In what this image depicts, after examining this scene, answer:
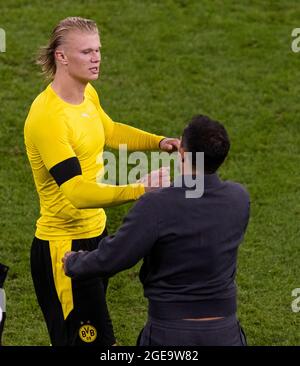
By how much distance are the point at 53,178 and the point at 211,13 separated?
7.27 metres

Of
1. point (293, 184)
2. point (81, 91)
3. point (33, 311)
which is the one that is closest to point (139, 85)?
point (293, 184)

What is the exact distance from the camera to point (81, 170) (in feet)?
20.4

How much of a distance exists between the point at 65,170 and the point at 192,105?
5.68m

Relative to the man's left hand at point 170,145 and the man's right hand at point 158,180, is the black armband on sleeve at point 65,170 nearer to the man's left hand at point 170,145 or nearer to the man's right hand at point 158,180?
the man's right hand at point 158,180

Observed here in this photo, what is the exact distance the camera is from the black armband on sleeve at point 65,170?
6.09 metres

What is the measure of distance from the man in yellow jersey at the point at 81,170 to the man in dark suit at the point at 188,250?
36.3 inches

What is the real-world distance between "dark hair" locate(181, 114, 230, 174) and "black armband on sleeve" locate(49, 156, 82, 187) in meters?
0.96

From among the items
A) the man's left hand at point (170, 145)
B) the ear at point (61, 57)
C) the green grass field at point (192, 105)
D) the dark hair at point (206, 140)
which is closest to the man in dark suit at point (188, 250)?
the dark hair at point (206, 140)

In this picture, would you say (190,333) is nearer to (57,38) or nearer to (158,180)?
(158,180)

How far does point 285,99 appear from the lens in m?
11.7

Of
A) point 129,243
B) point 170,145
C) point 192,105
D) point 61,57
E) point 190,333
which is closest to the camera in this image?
point 129,243

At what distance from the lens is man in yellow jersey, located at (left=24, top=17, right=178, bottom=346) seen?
6.32m

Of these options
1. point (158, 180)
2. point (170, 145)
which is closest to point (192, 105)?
point (170, 145)
